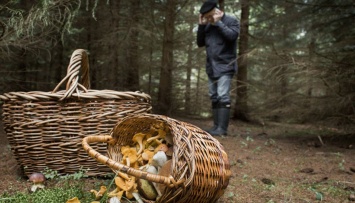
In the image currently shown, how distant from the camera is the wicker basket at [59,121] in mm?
2221

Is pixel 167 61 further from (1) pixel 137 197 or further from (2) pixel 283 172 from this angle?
(1) pixel 137 197

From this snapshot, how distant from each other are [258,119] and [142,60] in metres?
3.58

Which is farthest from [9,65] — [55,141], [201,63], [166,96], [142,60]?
[55,141]

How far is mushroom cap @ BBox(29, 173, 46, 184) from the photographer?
2133 mm

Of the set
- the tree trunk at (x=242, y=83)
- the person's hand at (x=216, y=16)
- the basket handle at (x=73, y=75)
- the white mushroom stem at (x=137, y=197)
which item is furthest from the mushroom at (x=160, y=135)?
the tree trunk at (x=242, y=83)

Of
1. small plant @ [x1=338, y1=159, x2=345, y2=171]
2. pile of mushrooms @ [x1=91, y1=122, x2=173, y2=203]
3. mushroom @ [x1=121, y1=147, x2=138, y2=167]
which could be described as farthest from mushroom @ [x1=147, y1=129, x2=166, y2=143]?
small plant @ [x1=338, y1=159, x2=345, y2=171]

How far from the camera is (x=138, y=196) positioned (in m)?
1.77

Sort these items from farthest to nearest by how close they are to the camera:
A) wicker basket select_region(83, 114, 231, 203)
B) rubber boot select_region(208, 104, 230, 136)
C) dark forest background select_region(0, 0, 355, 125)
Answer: rubber boot select_region(208, 104, 230, 136), dark forest background select_region(0, 0, 355, 125), wicker basket select_region(83, 114, 231, 203)

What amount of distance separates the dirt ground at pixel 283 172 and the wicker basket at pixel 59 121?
7.5 inches

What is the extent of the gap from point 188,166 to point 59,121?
43.5 inches

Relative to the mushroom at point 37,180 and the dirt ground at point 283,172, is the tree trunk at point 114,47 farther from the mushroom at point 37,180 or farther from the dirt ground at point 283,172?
the mushroom at point 37,180

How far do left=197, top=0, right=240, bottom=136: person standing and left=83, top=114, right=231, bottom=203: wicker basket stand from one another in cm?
292

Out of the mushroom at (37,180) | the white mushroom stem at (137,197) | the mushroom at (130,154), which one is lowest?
the mushroom at (37,180)

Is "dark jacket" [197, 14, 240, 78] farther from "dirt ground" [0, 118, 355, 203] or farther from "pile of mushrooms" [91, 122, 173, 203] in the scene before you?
"pile of mushrooms" [91, 122, 173, 203]
